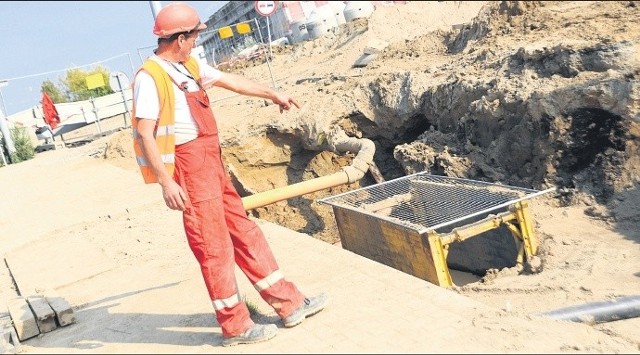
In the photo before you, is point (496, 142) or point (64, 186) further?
point (64, 186)

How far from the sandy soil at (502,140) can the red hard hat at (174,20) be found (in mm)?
2558

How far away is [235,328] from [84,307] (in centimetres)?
223

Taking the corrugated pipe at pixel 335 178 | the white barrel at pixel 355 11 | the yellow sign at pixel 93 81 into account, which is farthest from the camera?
the white barrel at pixel 355 11

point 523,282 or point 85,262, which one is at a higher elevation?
point 85,262

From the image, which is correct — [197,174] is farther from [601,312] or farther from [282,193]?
[282,193]

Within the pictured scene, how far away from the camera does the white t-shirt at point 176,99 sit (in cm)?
357

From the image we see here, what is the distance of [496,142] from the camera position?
348 inches

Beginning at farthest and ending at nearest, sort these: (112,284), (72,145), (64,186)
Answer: (72,145) < (64,186) < (112,284)

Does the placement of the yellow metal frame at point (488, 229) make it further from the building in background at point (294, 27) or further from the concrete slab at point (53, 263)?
the building in background at point (294, 27)

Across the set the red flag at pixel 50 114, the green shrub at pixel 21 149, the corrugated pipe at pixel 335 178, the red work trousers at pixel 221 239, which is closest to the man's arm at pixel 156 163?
the red work trousers at pixel 221 239

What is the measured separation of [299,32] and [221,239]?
26665 millimetres

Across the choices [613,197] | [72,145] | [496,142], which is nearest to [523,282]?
[613,197]

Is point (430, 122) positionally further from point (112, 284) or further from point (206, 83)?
point (206, 83)

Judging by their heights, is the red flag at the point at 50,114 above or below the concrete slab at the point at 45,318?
above
